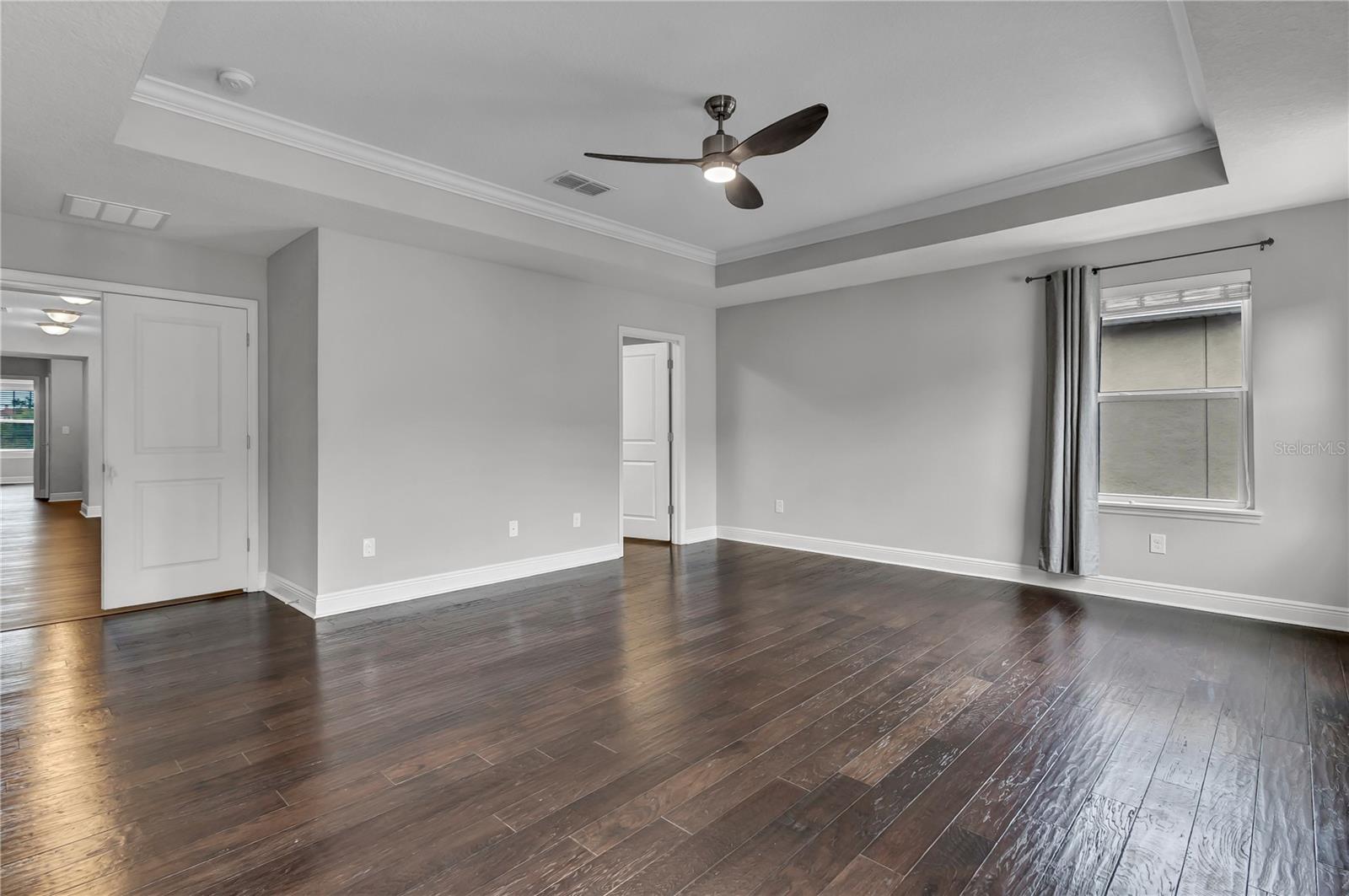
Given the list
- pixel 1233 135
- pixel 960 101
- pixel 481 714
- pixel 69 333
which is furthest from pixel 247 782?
pixel 69 333

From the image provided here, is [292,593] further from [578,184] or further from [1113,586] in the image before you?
[1113,586]

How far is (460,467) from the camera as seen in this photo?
16.0 ft

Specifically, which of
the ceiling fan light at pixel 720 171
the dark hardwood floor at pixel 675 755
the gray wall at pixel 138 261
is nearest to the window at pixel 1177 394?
the dark hardwood floor at pixel 675 755

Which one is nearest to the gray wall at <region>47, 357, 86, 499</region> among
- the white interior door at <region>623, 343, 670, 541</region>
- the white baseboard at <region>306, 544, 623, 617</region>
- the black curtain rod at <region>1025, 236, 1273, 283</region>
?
the white interior door at <region>623, 343, 670, 541</region>

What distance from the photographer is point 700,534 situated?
6953mm

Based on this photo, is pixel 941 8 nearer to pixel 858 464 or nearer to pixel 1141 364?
pixel 1141 364

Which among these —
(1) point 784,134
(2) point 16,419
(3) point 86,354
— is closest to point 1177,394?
(1) point 784,134

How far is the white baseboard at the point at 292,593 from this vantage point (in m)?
4.23

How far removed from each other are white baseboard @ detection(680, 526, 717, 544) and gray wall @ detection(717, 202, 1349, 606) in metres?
0.21

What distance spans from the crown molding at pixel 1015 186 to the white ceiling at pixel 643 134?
68 millimetres

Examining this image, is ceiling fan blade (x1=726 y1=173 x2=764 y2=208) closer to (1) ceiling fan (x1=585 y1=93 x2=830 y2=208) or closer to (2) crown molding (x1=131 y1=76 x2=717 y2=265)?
(1) ceiling fan (x1=585 y1=93 x2=830 y2=208)

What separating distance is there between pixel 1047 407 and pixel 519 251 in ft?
13.1

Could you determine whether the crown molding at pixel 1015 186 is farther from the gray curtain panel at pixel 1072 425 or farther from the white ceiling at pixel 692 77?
the gray curtain panel at pixel 1072 425

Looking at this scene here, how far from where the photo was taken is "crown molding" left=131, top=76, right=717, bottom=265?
305cm
